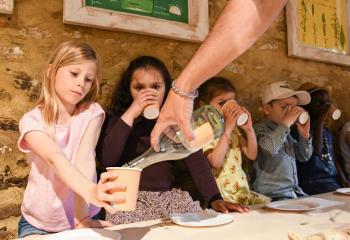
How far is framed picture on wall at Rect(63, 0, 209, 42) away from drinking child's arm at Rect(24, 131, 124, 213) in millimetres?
711

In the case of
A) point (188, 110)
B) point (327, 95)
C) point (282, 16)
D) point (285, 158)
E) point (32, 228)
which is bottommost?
point (32, 228)

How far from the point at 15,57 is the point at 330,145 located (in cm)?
203

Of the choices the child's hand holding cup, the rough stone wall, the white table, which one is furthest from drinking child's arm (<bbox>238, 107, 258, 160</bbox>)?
the white table

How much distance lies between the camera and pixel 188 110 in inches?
37.1

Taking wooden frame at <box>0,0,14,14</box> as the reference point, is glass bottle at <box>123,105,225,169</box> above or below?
below

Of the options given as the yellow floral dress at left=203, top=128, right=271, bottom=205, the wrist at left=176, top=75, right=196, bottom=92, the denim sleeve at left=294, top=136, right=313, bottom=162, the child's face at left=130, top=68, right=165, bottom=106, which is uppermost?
the child's face at left=130, top=68, right=165, bottom=106

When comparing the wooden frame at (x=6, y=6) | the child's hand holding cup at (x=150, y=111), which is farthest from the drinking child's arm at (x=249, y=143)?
the wooden frame at (x=6, y=6)

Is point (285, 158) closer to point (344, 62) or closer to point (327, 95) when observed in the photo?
point (327, 95)

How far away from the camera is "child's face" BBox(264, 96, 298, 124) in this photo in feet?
7.35

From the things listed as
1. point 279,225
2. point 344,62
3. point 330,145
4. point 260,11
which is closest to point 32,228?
point 279,225

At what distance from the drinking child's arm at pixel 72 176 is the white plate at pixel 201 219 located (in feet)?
0.90

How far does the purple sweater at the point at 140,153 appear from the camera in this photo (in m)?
1.57

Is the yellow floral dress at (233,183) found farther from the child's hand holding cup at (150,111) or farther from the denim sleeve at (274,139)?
the child's hand holding cup at (150,111)

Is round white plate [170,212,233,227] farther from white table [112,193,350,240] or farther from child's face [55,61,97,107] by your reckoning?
child's face [55,61,97,107]
